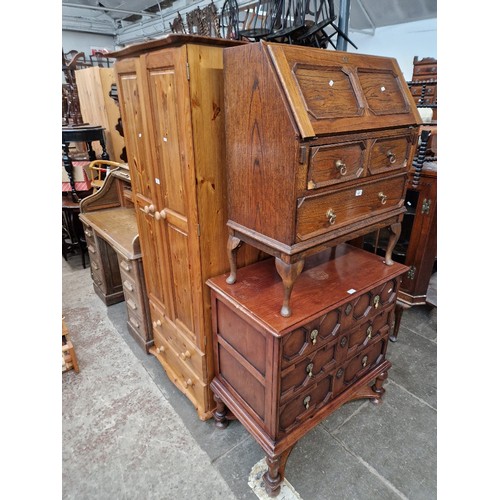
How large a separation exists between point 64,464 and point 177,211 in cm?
135

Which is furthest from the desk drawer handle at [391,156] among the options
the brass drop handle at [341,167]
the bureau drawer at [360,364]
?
the bureau drawer at [360,364]

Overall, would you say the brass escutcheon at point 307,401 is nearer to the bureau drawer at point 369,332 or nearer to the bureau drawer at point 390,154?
the bureau drawer at point 369,332

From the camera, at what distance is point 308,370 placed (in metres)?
1.44

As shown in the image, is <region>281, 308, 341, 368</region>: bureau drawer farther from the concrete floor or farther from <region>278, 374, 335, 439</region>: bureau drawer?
the concrete floor

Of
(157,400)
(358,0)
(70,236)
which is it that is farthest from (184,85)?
(358,0)

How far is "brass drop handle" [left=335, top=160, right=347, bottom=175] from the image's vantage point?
3.78ft

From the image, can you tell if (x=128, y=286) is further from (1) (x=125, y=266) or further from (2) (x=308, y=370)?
(2) (x=308, y=370)

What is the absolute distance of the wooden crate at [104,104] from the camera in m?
3.75

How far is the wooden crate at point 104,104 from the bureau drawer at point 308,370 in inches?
121

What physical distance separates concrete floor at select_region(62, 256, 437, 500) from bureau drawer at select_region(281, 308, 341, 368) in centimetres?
69

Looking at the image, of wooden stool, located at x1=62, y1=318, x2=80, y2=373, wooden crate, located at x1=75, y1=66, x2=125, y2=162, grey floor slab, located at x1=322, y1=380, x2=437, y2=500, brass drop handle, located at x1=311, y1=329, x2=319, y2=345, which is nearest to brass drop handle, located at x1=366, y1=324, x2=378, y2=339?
brass drop handle, located at x1=311, y1=329, x2=319, y2=345

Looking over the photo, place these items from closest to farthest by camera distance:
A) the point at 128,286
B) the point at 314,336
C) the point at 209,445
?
the point at 314,336
the point at 209,445
the point at 128,286

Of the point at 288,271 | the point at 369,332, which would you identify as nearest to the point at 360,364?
the point at 369,332

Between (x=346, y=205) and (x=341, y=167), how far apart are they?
0.17 m
